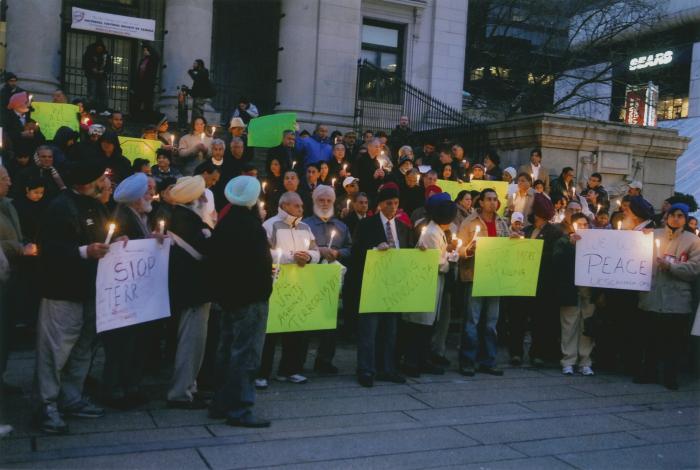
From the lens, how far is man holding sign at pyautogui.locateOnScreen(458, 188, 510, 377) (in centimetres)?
878

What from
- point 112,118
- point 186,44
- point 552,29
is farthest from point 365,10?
point 112,118

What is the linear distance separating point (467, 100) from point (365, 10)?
961 centimetres

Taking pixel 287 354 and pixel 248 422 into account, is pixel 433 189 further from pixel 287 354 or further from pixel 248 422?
pixel 248 422

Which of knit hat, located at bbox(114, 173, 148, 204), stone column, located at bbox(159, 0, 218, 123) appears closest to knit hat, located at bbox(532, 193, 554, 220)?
knit hat, located at bbox(114, 173, 148, 204)

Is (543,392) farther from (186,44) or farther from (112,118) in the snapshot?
(186,44)

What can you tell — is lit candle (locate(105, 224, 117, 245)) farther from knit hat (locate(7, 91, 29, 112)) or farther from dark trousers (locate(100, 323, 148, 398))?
knit hat (locate(7, 91, 29, 112))

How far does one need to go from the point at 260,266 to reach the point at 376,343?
2.52m

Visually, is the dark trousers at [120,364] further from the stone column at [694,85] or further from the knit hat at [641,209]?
the stone column at [694,85]

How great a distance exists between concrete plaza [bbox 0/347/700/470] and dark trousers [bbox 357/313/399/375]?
29 centimetres

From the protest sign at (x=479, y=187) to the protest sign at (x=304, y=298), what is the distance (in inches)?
201

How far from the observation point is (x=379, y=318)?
834cm

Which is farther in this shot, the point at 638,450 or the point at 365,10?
the point at 365,10

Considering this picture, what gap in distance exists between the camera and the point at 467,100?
31.0 meters

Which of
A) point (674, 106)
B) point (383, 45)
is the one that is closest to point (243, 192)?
point (383, 45)
